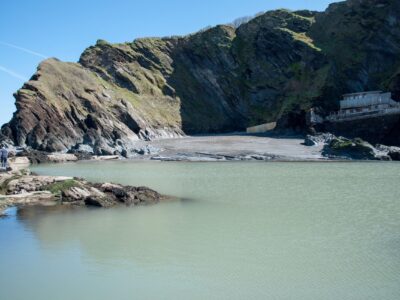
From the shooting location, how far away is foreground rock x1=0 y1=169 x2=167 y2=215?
28.8m

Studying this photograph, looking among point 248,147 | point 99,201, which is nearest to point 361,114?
point 248,147

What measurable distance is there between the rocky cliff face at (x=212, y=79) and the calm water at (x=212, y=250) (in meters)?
58.3

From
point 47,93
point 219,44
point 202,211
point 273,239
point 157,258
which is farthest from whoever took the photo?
point 219,44

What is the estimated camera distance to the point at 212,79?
122125 millimetres

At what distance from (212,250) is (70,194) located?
48.4 feet

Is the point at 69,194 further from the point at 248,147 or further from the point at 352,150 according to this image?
the point at 248,147

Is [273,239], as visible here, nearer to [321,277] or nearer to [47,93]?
[321,277]

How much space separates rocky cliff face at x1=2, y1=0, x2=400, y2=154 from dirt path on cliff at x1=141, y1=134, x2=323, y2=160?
8925 millimetres

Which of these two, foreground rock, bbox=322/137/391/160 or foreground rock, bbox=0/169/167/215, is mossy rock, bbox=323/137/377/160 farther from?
foreground rock, bbox=0/169/167/215

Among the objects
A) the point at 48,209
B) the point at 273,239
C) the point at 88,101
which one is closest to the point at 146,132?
the point at 88,101

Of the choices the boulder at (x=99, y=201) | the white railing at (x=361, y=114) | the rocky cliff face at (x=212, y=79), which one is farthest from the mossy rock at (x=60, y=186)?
the white railing at (x=361, y=114)

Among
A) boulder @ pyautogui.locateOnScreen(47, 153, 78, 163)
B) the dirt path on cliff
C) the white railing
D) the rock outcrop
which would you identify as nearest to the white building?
the white railing

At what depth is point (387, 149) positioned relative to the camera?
70.4 metres

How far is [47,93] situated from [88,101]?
8.17 m
